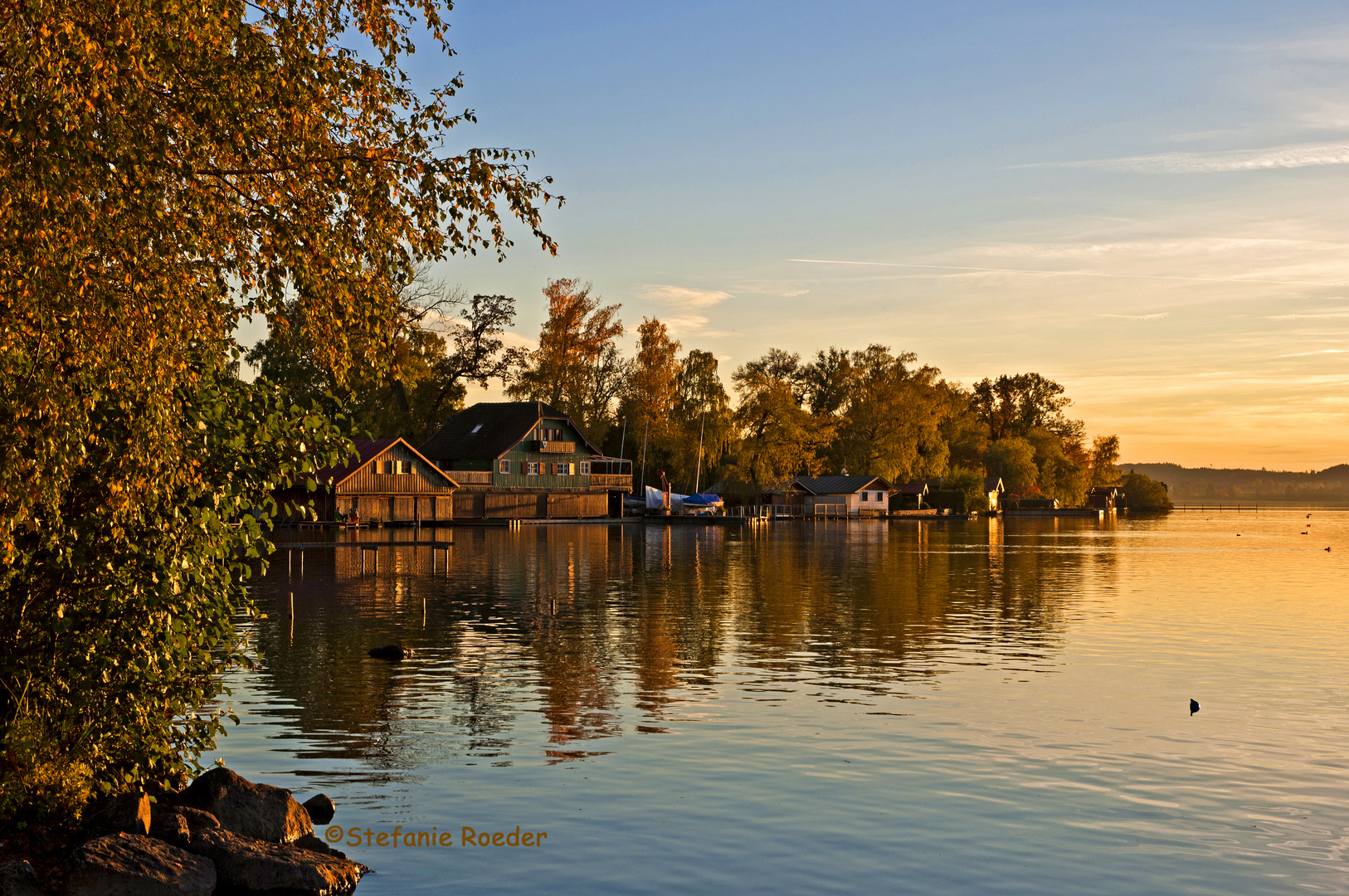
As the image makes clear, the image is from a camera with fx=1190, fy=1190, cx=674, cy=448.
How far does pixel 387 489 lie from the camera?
9006cm

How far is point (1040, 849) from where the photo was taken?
532 inches

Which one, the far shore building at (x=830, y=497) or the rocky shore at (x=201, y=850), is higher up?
the far shore building at (x=830, y=497)

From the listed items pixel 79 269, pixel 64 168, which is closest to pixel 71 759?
pixel 79 269

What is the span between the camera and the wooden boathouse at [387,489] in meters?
85.2

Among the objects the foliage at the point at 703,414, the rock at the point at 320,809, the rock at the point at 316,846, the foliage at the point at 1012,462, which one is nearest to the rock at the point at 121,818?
the rock at the point at 316,846

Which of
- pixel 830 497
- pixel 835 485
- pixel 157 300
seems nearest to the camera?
pixel 157 300

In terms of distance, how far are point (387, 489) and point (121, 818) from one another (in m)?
79.6

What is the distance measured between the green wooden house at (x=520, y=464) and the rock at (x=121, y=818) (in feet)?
297

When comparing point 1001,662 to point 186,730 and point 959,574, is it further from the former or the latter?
point 959,574

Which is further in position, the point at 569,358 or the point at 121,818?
the point at 569,358

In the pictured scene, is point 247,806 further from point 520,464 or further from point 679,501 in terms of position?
point 679,501

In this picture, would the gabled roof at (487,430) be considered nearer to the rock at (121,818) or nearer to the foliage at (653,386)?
the foliage at (653,386)

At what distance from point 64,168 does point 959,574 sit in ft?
160

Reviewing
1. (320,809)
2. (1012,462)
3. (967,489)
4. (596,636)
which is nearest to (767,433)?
(967,489)
